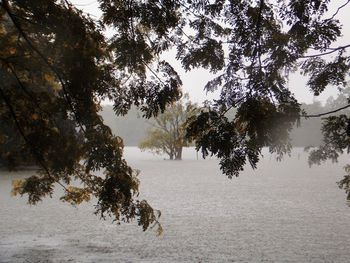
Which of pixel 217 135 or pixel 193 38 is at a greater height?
pixel 193 38

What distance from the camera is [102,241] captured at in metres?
6.48

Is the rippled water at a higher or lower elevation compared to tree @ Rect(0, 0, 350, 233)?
lower

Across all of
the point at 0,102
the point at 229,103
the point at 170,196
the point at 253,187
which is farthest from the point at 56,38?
the point at 253,187

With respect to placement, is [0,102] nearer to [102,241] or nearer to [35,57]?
[35,57]

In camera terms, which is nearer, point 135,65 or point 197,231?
point 135,65

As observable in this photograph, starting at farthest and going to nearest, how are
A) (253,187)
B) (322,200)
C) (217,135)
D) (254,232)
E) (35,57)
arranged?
(253,187), (322,200), (254,232), (35,57), (217,135)

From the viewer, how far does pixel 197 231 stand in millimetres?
7258

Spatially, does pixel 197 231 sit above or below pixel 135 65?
below

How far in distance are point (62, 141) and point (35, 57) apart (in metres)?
0.85

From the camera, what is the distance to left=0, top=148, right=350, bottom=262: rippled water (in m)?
5.70

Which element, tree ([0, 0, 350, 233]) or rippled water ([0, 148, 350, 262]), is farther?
rippled water ([0, 148, 350, 262])

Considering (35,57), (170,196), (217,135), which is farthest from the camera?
(170,196)

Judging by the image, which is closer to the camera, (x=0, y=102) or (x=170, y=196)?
(x=0, y=102)

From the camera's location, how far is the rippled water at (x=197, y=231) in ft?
18.7
